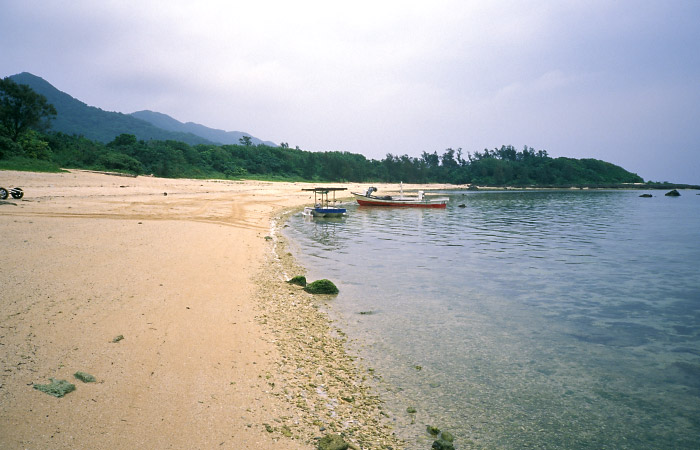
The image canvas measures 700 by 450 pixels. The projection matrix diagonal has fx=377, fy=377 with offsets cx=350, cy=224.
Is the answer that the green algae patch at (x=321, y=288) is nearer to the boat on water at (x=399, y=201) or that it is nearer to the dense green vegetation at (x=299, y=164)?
the boat on water at (x=399, y=201)

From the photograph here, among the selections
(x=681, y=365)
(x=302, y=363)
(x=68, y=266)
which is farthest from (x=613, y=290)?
(x=68, y=266)

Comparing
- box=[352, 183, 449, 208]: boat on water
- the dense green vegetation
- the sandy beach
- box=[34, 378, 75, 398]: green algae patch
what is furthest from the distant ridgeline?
box=[34, 378, 75, 398]: green algae patch

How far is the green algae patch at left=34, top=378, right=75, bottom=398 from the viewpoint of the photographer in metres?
5.05

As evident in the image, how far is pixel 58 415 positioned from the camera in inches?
184

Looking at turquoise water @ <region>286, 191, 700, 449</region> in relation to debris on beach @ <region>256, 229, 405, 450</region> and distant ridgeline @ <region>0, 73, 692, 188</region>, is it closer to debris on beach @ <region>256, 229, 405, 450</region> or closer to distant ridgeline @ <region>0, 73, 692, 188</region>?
debris on beach @ <region>256, 229, 405, 450</region>

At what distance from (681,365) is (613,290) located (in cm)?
649

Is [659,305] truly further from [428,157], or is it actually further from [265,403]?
[428,157]

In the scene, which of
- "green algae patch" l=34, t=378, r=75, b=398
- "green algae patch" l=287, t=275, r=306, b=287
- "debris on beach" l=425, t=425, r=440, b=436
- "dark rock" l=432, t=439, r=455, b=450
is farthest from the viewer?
"green algae patch" l=287, t=275, r=306, b=287

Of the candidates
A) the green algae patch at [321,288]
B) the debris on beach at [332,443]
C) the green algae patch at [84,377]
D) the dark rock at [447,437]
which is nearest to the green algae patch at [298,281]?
the green algae patch at [321,288]

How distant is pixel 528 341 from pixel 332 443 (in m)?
6.55

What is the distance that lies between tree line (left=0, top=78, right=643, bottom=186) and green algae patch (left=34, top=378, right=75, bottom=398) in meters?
55.0

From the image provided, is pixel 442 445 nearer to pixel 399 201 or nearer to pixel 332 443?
pixel 332 443

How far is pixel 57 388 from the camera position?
5133mm

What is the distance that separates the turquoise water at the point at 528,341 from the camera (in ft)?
20.3
